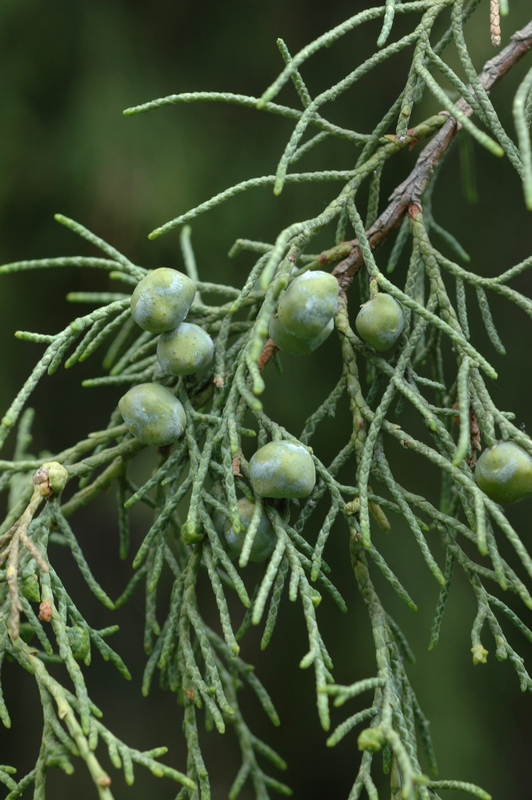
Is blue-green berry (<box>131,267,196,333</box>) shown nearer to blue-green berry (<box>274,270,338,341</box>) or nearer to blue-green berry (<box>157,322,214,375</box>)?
blue-green berry (<box>157,322,214,375</box>)

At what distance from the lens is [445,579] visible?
1.07 meters

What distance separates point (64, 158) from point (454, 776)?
2.65 meters

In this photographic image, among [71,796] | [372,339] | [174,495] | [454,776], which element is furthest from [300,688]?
[372,339]

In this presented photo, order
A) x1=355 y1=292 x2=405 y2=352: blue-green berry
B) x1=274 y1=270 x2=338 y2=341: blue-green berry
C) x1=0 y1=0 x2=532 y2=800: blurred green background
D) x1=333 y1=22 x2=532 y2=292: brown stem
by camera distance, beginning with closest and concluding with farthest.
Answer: x1=274 y1=270 x2=338 y2=341: blue-green berry
x1=355 y1=292 x2=405 y2=352: blue-green berry
x1=333 y1=22 x2=532 y2=292: brown stem
x1=0 y1=0 x2=532 y2=800: blurred green background

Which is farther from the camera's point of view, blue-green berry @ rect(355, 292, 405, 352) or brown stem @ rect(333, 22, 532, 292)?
brown stem @ rect(333, 22, 532, 292)

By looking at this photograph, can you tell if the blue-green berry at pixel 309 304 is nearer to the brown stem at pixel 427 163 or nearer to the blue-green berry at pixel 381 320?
the blue-green berry at pixel 381 320

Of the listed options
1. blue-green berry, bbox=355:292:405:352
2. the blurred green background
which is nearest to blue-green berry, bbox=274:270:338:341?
blue-green berry, bbox=355:292:405:352

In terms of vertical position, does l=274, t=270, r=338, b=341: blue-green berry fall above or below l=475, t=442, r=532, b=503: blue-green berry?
above

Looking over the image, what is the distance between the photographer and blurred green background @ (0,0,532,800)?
2605 millimetres

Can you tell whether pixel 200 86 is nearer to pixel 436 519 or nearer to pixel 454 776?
pixel 436 519

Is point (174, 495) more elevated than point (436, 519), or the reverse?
point (174, 495)

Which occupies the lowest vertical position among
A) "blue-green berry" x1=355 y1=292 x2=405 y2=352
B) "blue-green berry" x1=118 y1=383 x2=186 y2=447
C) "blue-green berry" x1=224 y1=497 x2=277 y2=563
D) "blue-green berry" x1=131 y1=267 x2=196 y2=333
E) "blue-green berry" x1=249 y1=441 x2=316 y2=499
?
"blue-green berry" x1=224 y1=497 x2=277 y2=563

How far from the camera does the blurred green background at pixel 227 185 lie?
2.61 m

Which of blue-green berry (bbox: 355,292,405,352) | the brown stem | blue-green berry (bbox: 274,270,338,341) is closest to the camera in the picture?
blue-green berry (bbox: 274,270,338,341)
